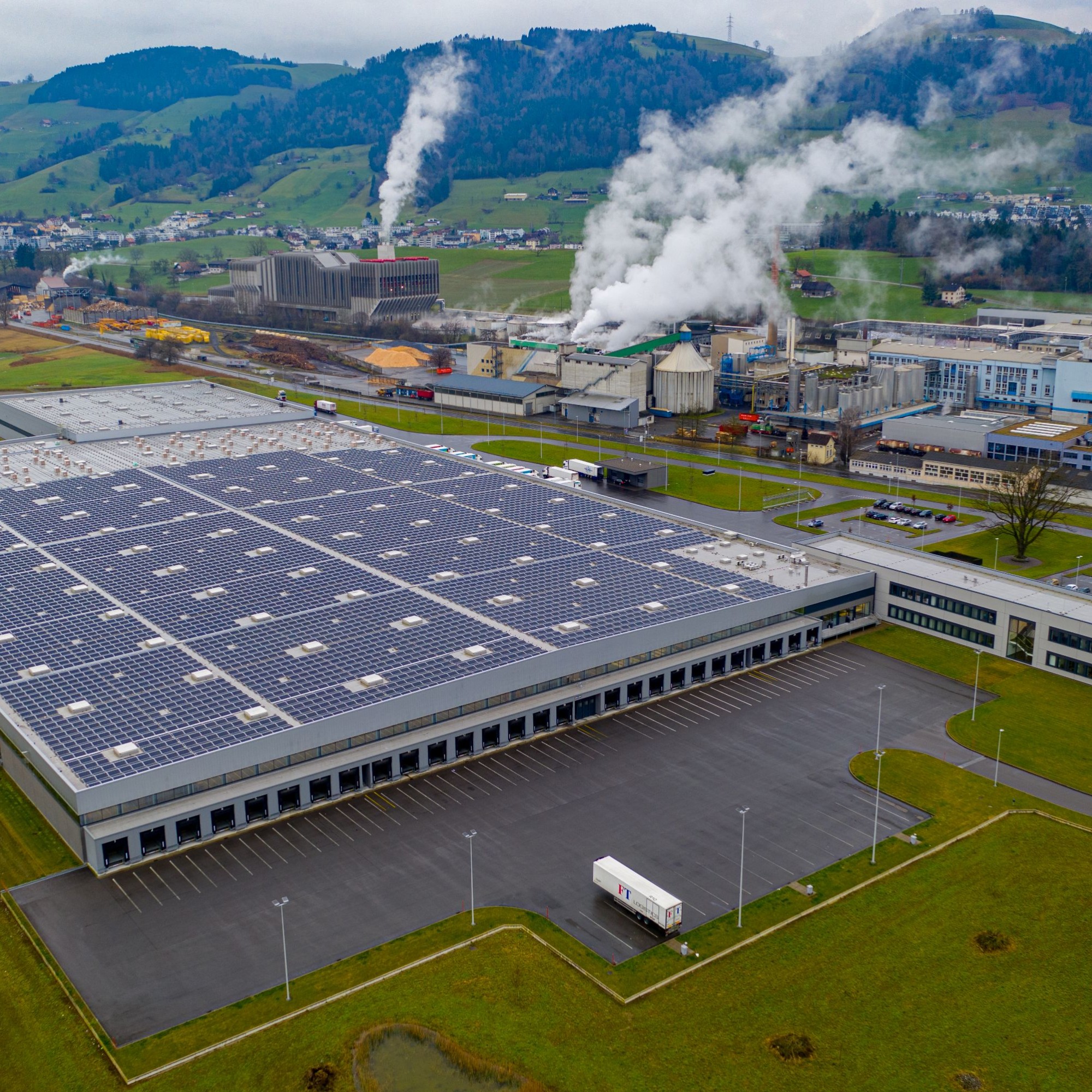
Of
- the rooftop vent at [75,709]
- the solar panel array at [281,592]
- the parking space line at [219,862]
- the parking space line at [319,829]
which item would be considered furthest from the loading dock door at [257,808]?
the rooftop vent at [75,709]

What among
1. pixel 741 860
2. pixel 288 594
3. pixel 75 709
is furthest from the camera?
pixel 288 594

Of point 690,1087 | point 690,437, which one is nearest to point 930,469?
point 690,437

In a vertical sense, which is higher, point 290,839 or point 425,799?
point 425,799

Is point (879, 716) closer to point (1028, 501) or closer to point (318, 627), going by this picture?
point (318, 627)

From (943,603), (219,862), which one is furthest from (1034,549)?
(219,862)

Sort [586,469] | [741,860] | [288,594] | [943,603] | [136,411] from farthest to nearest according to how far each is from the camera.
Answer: [136,411], [586,469], [943,603], [288,594], [741,860]

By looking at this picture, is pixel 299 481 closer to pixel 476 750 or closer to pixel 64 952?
pixel 476 750

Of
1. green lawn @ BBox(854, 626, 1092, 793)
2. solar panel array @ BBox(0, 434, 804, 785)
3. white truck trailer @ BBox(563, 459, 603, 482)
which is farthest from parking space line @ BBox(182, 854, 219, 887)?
white truck trailer @ BBox(563, 459, 603, 482)
